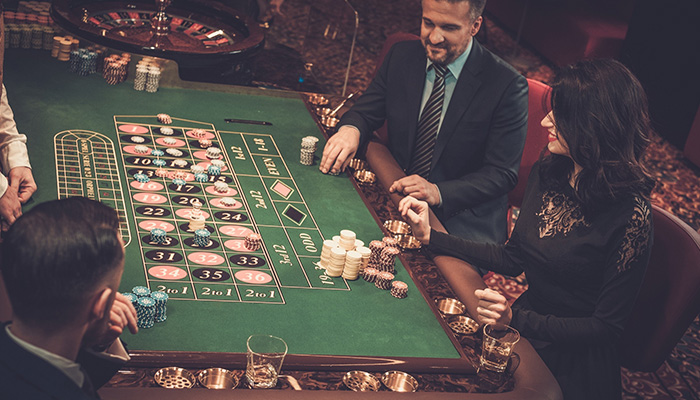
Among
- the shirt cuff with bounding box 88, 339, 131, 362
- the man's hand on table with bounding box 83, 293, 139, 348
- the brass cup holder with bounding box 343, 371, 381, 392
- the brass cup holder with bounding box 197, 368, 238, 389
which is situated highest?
the man's hand on table with bounding box 83, 293, 139, 348

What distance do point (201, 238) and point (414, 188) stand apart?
0.96 m

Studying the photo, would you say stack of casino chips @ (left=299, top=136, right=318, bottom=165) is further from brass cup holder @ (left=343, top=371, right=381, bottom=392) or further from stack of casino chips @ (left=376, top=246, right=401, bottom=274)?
brass cup holder @ (left=343, top=371, right=381, bottom=392)

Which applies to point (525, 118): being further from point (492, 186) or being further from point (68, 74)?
point (68, 74)

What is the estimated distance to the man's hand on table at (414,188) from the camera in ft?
10.1

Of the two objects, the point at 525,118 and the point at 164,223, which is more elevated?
the point at 525,118

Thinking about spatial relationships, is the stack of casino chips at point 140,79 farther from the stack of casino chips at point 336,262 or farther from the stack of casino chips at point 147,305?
the stack of casino chips at point 147,305

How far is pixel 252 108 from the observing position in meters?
3.79

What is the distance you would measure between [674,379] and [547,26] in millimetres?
6458

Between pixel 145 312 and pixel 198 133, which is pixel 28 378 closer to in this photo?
pixel 145 312

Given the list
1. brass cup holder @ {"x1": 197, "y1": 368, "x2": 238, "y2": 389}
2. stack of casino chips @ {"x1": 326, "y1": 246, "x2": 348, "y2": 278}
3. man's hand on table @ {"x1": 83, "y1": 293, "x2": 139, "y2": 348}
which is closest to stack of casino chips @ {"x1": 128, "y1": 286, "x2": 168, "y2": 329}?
man's hand on table @ {"x1": 83, "y1": 293, "x2": 139, "y2": 348}

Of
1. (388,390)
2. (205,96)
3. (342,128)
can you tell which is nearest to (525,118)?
(342,128)

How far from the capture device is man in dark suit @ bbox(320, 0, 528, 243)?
10.8ft

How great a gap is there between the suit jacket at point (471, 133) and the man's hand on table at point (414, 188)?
0.11 metres

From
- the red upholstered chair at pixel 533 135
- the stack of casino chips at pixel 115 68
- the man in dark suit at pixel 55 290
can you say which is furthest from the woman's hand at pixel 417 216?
the stack of casino chips at pixel 115 68
